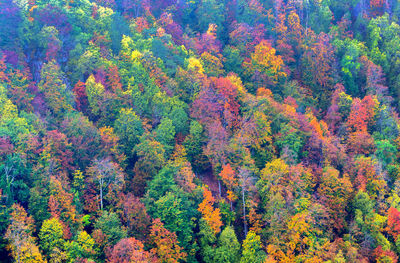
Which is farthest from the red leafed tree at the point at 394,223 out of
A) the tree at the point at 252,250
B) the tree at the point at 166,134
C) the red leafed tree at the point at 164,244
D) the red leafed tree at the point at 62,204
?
the red leafed tree at the point at 62,204

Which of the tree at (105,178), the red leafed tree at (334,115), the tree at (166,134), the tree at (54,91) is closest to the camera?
the tree at (105,178)

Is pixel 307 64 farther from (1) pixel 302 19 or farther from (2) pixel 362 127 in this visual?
(2) pixel 362 127

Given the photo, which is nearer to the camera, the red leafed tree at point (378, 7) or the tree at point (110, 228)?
the tree at point (110, 228)

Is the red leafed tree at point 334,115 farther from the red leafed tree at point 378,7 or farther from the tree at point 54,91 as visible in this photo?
the tree at point 54,91

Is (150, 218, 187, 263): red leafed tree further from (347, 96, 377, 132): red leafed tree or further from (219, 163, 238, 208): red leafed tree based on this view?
(347, 96, 377, 132): red leafed tree

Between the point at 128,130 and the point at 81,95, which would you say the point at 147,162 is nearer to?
the point at 128,130

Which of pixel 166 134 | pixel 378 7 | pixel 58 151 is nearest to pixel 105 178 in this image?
pixel 58 151
